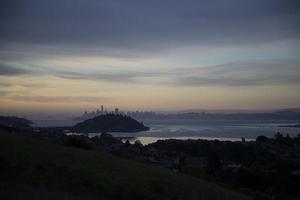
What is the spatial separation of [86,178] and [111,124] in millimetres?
116962

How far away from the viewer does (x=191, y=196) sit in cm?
1371

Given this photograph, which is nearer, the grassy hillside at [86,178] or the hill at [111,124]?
the grassy hillside at [86,178]

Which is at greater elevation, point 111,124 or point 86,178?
point 111,124

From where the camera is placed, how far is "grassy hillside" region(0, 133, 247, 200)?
39.0 feet

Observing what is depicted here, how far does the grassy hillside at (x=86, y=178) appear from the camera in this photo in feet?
39.0

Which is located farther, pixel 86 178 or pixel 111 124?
pixel 111 124

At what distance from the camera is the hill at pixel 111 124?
122 m

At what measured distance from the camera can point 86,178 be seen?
14000 mm

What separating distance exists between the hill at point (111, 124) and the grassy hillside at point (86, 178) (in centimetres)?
10042

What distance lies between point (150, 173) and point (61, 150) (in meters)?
4.71

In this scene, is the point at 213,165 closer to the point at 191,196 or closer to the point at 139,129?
the point at 191,196

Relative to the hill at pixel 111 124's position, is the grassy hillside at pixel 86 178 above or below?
below

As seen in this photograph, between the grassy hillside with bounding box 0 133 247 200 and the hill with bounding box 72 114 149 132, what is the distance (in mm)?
100420

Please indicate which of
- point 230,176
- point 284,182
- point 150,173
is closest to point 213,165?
point 230,176
